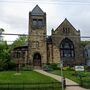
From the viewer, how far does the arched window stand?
3501 inches

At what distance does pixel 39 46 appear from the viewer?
86.6m

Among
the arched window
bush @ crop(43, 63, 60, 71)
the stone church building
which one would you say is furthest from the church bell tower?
the arched window

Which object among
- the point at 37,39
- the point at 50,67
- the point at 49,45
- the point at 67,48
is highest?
the point at 37,39

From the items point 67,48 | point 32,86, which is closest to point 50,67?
point 67,48

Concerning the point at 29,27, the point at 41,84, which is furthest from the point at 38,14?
the point at 41,84

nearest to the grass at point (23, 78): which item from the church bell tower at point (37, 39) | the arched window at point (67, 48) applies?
the church bell tower at point (37, 39)

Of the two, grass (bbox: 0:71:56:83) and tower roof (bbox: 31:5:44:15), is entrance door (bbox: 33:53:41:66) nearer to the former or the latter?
tower roof (bbox: 31:5:44:15)

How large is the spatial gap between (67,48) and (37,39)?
26.0ft

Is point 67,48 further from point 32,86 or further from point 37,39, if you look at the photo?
point 32,86

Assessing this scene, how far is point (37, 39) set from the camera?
87.1 meters

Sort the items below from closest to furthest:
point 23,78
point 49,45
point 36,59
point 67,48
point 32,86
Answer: point 32,86, point 23,78, point 36,59, point 49,45, point 67,48

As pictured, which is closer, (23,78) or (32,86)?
(32,86)

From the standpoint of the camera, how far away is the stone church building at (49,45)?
283 ft

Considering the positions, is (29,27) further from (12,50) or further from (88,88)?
(88,88)
